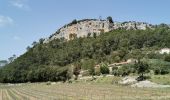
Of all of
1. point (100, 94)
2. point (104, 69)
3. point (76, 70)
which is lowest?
point (100, 94)

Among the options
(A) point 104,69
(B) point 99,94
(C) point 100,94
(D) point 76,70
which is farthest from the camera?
(D) point 76,70

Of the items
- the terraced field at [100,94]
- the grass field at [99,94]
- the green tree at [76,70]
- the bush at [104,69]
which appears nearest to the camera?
the terraced field at [100,94]

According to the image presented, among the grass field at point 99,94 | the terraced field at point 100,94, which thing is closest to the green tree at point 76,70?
the grass field at point 99,94

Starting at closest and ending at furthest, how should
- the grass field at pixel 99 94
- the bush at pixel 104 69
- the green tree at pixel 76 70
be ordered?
1. the grass field at pixel 99 94
2. the bush at pixel 104 69
3. the green tree at pixel 76 70

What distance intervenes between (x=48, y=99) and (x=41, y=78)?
12647cm

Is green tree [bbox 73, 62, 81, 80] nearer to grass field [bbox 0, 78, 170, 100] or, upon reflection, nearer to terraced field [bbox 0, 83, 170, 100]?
grass field [bbox 0, 78, 170, 100]

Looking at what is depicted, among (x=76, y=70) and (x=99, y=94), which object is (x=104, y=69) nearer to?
(x=76, y=70)

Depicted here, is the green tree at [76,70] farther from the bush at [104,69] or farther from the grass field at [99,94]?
the grass field at [99,94]

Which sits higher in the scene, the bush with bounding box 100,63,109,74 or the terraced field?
the bush with bounding box 100,63,109,74

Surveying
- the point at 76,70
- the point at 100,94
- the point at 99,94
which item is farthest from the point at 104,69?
the point at 100,94

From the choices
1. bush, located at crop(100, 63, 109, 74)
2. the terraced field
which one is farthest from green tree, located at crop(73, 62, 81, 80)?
the terraced field

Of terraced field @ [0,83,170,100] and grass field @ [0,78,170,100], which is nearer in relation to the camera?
terraced field @ [0,83,170,100]

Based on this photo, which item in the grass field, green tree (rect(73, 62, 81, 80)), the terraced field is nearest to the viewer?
the terraced field

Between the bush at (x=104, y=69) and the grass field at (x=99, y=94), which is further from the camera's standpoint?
the bush at (x=104, y=69)
